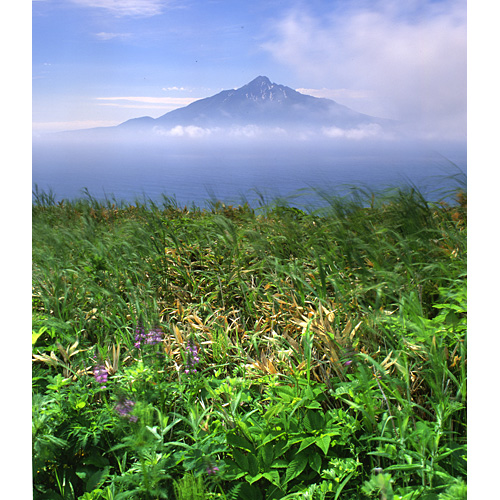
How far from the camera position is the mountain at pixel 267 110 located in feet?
6.62

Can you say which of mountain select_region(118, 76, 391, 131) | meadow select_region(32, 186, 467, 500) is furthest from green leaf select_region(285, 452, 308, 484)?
mountain select_region(118, 76, 391, 131)

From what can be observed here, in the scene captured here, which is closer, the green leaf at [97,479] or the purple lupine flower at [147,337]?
the green leaf at [97,479]

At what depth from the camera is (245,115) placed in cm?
209

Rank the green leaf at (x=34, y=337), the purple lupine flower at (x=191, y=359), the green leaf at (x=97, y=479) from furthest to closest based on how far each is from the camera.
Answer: the green leaf at (x=34, y=337)
the purple lupine flower at (x=191, y=359)
the green leaf at (x=97, y=479)

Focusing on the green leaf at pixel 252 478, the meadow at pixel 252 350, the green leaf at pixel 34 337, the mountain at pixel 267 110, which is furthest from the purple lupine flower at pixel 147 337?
the mountain at pixel 267 110

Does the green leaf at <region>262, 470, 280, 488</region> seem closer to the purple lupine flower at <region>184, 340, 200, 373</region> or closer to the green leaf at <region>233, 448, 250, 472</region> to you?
the green leaf at <region>233, 448, 250, 472</region>

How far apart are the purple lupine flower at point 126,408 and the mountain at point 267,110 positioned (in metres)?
1.19

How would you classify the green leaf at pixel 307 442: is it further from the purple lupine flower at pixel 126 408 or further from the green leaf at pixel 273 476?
the purple lupine flower at pixel 126 408

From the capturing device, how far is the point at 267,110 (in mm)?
2070

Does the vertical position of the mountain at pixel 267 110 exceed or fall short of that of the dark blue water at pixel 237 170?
it exceeds it

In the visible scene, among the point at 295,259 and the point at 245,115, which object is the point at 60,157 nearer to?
the point at 245,115

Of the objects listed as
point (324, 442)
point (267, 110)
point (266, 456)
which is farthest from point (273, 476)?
point (267, 110)

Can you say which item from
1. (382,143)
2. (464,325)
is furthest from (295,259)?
(464,325)
